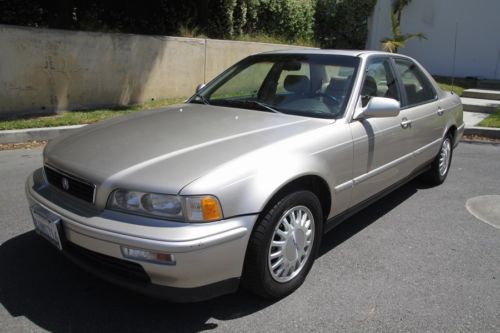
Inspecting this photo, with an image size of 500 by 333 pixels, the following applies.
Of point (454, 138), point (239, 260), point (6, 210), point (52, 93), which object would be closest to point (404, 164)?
point (454, 138)

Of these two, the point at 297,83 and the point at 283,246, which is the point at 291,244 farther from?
the point at 297,83

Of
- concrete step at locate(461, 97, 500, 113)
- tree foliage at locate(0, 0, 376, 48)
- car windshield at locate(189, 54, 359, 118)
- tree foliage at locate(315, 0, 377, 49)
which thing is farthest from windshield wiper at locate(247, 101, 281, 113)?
tree foliage at locate(315, 0, 377, 49)

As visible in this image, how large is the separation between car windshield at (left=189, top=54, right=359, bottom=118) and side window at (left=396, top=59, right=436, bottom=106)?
3.00 feet

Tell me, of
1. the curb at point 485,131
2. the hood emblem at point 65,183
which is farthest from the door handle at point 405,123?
the curb at point 485,131

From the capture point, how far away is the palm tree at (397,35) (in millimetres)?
16281

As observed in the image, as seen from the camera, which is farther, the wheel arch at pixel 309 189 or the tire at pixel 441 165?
the tire at pixel 441 165

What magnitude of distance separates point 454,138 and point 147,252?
14.9 ft

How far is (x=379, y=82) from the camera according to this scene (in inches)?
163

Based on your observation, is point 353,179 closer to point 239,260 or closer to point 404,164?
point 404,164

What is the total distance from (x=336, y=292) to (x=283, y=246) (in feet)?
1.78

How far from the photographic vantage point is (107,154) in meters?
2.82

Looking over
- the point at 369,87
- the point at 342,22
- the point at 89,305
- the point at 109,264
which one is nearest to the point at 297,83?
the point at 369,87

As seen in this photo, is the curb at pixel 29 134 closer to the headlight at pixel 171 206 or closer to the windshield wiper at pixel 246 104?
the windshield wiper at pixel 246 104

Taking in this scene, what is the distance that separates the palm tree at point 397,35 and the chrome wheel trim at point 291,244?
14405 mm
